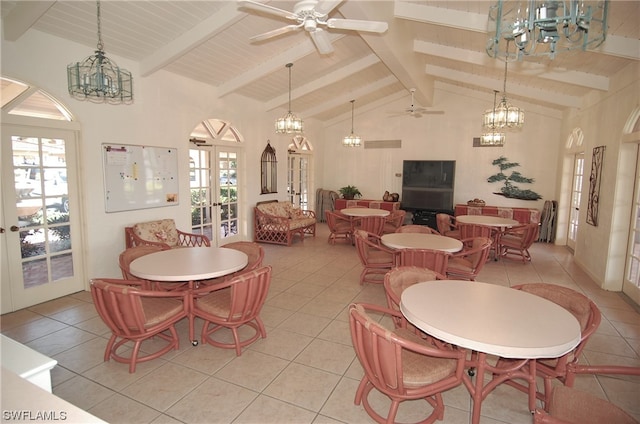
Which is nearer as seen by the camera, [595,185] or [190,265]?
[190,265]

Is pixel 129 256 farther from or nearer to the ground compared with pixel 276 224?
farther from the ground

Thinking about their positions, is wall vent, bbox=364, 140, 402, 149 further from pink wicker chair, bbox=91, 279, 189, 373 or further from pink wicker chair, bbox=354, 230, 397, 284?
pink wicker chair, bbox=91, 279, 189, 373

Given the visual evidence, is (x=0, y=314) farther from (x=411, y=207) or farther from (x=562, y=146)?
(x=562, y=146)

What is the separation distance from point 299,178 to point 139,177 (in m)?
5.10

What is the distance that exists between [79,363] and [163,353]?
65 centimetres

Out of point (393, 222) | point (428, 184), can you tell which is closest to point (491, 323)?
point (393, 222)

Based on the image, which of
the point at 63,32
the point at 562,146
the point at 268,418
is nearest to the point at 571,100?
the point at 562,146

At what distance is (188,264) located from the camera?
317cm

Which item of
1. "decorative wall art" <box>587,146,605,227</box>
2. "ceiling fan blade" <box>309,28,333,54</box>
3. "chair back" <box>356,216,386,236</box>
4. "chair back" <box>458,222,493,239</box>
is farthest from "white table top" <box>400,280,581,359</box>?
"chair back" <box>356,216,386,236</box>

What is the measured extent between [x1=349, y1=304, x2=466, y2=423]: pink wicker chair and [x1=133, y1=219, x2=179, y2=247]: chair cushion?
12.3 ft

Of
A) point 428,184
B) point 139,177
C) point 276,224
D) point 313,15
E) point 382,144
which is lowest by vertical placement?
point 276,224

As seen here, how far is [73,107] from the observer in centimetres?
408

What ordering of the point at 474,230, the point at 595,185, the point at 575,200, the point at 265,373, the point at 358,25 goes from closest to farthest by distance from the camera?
the point at 265,373 → the point at 358,25 → the point at 595,185 → the point at 474,230 → the point at 575,200

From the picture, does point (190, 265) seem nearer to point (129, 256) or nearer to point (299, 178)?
point (129, 256)
